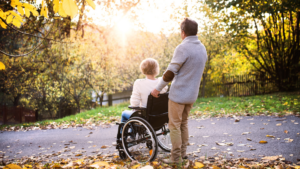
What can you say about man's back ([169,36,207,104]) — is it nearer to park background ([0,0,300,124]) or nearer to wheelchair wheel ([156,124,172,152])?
wheelchair wheel ([156,124,172,152])

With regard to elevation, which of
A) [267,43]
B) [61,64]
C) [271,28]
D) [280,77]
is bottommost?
[280,77]

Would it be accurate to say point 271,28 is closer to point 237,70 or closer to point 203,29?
point 203,29

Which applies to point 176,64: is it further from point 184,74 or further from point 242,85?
point 242,85

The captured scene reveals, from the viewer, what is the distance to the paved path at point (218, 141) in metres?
3.54

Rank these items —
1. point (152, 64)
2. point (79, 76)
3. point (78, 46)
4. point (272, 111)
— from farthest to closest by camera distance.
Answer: point (79, 76) < point (78, 46) < point (272, 111) < point (152, 64)

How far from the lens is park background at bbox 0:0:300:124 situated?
12297 millimetres

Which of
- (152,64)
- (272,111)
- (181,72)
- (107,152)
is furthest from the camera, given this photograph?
(272,111)

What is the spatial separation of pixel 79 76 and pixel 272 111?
10676 millimetres

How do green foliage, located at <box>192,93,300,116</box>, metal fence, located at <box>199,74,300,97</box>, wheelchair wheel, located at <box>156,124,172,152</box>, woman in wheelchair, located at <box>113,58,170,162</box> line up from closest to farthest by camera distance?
woman in wheelchair, located at <box>113,58,170,162</box>, wheelchair wheel, located at <box>156,124,172,152</box>, green foliage, located at <box>192,93,300,116</box>, metal fence, located at <box>199,74,300,97</box>

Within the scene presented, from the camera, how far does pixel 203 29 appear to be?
14.6m

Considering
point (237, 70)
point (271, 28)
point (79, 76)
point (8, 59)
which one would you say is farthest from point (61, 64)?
point (237, 70)

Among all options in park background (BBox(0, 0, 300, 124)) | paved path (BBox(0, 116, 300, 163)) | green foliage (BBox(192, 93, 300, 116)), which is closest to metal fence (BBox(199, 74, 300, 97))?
park background (BBox(0, 0, 300, 124))

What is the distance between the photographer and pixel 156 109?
3135 millimetres

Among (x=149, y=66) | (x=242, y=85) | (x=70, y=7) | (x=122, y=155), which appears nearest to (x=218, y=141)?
(x=122, y=155)
